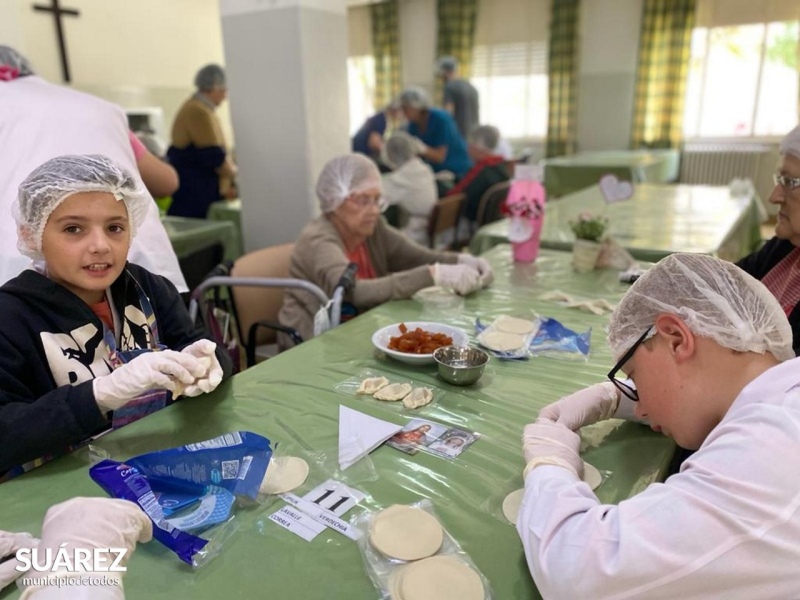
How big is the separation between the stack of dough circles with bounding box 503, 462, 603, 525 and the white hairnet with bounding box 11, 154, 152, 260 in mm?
982

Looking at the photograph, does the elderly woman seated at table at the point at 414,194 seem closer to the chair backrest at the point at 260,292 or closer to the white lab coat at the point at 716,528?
the chair backrest at the point at 260,292

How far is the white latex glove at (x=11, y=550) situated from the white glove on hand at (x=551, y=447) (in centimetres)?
69

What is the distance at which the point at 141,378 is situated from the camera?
1014mm

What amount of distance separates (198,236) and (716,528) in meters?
2.81

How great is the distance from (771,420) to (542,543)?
296 millimetres

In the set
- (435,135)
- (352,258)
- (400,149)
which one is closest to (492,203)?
(400,149)

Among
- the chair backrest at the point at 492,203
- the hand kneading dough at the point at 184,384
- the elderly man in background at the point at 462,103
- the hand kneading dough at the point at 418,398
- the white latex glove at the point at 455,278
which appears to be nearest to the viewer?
the hand kneading dough at the point at 184,384

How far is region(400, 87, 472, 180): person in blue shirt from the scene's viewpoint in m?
4.86

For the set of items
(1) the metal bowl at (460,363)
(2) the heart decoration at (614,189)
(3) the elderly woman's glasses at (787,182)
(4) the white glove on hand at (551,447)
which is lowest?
(1) the metal bowl at (460,363)

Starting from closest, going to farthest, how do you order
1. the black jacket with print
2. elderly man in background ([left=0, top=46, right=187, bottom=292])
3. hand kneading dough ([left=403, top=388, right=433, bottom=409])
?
the black jacket with print < hand kneading dough ([left=403, top=388, right=433, bottom=409]) < elderly man in background ([left=0, top=46, right=187, bottom=292])

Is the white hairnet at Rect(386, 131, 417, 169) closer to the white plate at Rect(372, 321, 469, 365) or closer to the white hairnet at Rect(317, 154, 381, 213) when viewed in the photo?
the white hairnet at Rect(317, 154, 381, 213)

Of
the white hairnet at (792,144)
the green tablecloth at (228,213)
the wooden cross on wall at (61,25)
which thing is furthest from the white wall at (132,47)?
the white hairnet at (792,144)

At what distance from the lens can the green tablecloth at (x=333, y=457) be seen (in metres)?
0.73

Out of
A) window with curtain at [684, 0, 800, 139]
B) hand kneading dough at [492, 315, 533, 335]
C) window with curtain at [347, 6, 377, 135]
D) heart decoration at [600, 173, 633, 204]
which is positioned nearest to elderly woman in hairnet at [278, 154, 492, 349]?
hand kneading dough at [492, 315, 533, 335]
